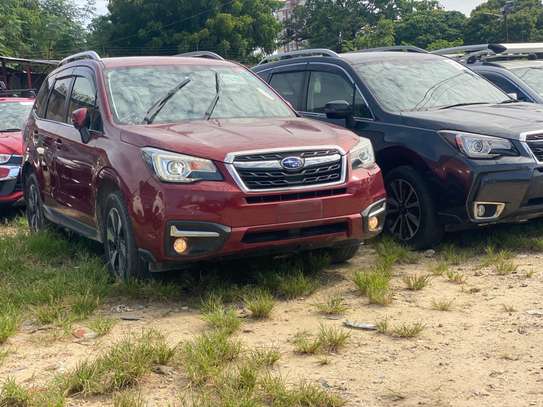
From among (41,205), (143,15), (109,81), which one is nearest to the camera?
(109,81)

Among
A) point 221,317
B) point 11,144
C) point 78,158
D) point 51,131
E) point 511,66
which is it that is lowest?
point 221,317

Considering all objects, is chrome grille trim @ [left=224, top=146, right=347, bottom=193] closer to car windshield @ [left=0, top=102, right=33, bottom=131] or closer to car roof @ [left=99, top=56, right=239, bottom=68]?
car roof @ [left=99, top=56, right=239, bottom=68]

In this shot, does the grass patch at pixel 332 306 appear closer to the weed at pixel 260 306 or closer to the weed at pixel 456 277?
the weed at pixel 260 306

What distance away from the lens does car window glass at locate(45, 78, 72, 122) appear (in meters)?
6.68

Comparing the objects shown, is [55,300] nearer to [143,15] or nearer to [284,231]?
[284,231]

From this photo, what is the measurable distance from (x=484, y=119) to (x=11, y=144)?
5809 mm

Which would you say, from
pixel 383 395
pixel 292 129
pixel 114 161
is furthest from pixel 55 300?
pixel 383 395

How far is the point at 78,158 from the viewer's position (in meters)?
5.86

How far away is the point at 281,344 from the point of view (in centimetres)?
409

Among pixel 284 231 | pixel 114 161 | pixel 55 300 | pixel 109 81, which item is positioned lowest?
pixel 55 300

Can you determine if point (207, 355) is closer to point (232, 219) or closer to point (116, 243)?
point (232, 219)

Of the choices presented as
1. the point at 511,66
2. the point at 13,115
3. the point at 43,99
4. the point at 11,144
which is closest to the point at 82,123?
the point at 43,99

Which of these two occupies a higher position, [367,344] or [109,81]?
[109,81]

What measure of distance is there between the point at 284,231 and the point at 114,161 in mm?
1304
